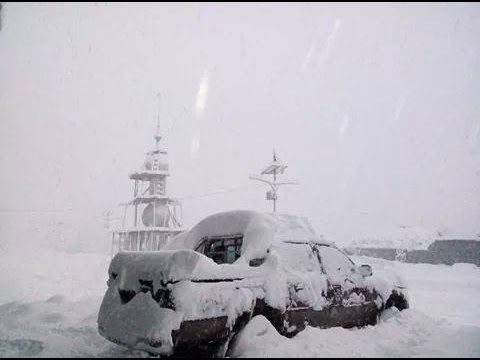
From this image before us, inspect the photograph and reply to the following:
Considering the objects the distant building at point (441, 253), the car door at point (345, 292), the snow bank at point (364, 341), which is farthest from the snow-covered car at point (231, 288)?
the distant building at point (441, 253)

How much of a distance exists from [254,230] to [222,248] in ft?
3.16

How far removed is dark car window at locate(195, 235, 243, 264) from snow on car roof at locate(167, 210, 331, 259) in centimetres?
8

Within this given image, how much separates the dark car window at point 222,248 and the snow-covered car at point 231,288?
2cm

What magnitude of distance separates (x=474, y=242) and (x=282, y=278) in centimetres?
2896

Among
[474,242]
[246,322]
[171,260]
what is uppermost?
[171,260]

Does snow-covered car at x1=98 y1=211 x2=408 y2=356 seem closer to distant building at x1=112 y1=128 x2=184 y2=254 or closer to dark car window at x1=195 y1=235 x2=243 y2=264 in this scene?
dark car window at x1=195 y1=235 x2=243 y2=264

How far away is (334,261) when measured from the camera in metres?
5.65

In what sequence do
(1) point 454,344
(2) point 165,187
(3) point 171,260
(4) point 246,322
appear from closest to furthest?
(3) point 171,260
(4) point 246,322
(1) point 454,344
(2) point 165,187

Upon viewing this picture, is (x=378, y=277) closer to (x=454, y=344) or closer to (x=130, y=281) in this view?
(x=454, y=344)

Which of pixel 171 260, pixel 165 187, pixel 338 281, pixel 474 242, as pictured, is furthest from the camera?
pixel 165 187

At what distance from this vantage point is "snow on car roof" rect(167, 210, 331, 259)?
489cm

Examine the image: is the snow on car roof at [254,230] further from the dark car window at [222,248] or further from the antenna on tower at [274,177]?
the antenna on tower at [274,177]

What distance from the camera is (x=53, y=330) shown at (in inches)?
217

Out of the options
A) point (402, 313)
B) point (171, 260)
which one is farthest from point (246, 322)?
point (402, 313)
